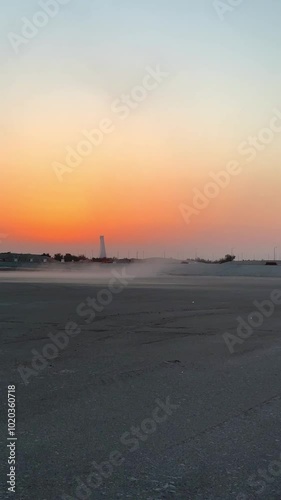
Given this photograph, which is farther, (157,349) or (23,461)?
(157,349)

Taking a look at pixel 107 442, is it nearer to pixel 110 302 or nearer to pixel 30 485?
pixel 30 485

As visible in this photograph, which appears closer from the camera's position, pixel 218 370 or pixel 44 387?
pixel 44 387

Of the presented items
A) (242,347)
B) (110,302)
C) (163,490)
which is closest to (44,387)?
(163,490)

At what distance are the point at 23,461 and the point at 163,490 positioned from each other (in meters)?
1.32

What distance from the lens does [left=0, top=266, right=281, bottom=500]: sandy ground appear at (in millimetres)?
4570

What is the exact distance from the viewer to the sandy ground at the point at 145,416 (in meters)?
4.57

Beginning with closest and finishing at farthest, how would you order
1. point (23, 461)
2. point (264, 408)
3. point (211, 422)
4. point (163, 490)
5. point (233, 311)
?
point (163, 490)
point (23, 461)
point (211, 422)
point (264, 408)
point (233, 311)

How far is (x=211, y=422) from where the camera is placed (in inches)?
239

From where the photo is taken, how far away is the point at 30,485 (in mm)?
4465

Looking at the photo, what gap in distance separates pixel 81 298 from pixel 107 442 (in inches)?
672

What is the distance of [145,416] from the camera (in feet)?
20.4

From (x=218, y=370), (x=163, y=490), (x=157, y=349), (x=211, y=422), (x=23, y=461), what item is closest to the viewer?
(x=163, y=490)

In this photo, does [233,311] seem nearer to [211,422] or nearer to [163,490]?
[211,422]

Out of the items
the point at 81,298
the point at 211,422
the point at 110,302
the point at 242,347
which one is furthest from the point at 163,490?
the point at 81,298
